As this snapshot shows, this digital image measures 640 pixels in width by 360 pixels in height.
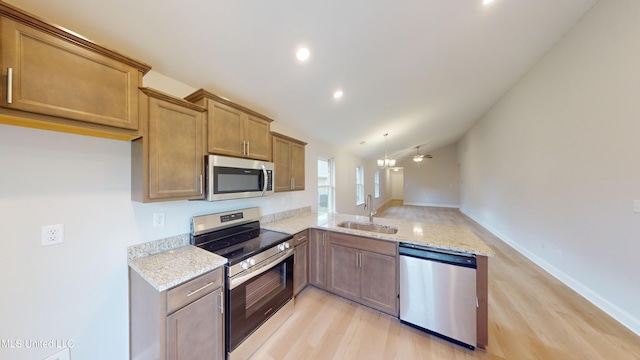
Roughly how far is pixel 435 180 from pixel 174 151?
11.1 m

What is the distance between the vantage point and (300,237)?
2438mm

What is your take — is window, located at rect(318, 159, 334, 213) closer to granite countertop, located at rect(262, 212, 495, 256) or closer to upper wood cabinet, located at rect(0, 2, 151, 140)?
granite countertop, located at rect(262, 212, 495, 256)

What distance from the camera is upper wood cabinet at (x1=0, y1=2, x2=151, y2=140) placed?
2.92 ft

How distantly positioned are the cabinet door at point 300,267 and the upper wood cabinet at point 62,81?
6.33ft

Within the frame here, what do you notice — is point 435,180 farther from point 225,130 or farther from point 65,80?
point 65,80

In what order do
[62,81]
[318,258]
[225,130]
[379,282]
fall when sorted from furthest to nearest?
1. [318,258]
2. [379,282]
3. [225,130]
4. [62,81]

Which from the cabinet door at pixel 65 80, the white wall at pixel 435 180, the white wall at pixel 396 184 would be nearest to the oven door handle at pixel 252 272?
the cabinet door at pixel 65 80

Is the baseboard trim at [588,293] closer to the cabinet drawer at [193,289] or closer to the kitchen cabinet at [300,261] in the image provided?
the kitchen cabinet at [300,261]

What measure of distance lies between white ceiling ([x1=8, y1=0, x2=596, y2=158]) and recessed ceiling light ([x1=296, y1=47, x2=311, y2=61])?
0.05 m

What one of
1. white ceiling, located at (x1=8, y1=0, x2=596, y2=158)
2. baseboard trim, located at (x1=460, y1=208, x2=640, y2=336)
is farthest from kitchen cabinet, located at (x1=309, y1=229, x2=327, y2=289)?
baseboard trim, located at (x1=460, y1=208, x2=640, y2=336)

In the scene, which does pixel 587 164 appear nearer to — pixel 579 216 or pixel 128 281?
pixel 579 216

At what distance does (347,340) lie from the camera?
1.85m

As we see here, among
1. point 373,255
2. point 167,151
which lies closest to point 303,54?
point 167,151

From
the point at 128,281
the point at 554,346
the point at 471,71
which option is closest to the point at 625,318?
the point at 554,346
